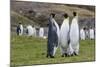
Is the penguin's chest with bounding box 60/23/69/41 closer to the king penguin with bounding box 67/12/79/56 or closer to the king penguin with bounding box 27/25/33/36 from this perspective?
the king penguin with bounding box 67/12/79/56

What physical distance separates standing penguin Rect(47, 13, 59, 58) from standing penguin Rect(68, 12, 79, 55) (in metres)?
0.19

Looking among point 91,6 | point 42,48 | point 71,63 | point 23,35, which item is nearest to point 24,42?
point 23,35

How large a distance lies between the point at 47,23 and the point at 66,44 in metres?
0.35

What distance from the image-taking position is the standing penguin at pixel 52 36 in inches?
97.3

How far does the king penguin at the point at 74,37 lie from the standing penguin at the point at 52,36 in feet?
0.63

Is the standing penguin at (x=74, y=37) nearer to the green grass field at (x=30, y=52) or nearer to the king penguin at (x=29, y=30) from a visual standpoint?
the green grass field at (x=30, y=52)

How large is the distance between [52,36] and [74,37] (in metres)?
0.29

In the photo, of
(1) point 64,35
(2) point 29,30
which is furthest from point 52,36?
(2) point 29,30

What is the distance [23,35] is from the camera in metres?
2.34

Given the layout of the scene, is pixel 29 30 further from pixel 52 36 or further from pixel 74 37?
pixel 74 37

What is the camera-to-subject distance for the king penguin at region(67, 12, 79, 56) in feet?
8.46

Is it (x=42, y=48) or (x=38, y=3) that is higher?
(x=38, y=3)
